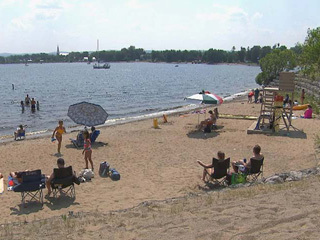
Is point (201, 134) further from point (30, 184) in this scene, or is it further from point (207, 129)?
point (30, 184)

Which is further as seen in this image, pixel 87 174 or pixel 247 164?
pixel 87 174

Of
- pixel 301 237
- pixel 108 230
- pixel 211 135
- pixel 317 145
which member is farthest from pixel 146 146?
pixel 301 237

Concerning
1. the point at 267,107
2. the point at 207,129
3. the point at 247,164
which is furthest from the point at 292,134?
the point at 247,164

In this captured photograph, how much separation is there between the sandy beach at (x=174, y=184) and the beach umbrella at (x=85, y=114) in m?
1.11

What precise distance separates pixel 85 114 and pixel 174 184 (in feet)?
22.8

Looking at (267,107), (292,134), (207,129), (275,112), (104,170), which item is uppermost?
(267,107)

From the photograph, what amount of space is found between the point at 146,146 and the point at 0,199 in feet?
23.5

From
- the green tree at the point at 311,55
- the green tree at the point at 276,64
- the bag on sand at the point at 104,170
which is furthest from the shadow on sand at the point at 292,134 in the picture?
the green tree at the point at 276,64

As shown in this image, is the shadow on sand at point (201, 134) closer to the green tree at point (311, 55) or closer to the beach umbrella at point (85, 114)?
the beach umbrella at point (85, 114)

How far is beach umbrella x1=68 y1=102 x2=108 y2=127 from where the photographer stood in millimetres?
15297

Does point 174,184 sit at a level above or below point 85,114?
below

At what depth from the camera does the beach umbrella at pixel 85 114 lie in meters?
15.3

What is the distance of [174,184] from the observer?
979cm

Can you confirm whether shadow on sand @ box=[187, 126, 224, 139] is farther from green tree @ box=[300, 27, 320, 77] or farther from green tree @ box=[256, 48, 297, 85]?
green tree @ box=[256, 48, 297, 85]
